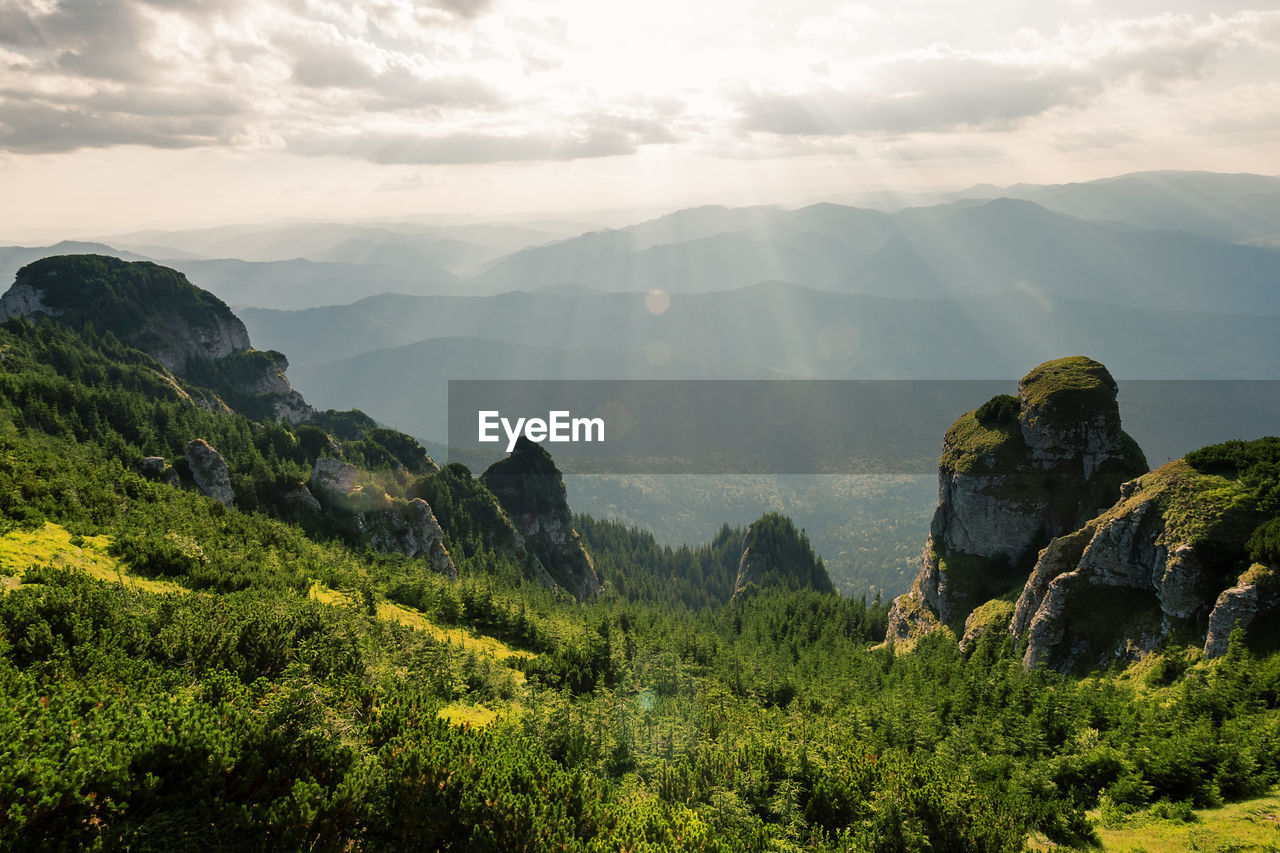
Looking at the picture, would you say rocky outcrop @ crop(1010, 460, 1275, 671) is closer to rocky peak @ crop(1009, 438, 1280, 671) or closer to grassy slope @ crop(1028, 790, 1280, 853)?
rocky peak @ crop(1009, 438, 1280, 671)

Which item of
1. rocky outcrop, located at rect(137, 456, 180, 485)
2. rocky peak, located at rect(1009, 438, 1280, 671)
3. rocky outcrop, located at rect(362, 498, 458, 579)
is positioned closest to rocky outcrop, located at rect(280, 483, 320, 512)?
rocky outcrop, located at rect(362, 498, 458, 579)

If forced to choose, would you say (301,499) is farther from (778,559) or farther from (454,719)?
(778,559)

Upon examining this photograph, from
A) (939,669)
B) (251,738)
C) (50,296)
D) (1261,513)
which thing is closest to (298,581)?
(251,738)

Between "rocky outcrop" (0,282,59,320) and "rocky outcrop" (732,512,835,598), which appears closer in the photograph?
"rocky outcrop" (0,282,59,320)

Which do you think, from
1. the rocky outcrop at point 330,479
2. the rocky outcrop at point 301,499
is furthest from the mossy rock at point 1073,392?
the rocky outcrop at point 301,499

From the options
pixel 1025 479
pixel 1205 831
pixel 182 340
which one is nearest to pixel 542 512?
pixel 1025 479

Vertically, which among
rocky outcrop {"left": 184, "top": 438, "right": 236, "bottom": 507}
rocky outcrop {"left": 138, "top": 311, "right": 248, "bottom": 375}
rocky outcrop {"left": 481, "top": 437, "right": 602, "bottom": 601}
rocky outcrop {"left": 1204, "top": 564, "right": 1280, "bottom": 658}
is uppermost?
rocky outcrop {"left": 138, "top": 311, "right": 248, "bottom": 375}

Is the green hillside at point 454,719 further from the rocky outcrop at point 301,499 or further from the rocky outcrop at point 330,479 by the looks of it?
the rocky outcrop at point 330,479

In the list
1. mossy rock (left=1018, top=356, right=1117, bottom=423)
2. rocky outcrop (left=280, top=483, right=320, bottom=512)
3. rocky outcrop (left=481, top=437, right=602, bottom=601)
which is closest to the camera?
mossy rock (left=1018, top=356, right=1117, bottom=423)
